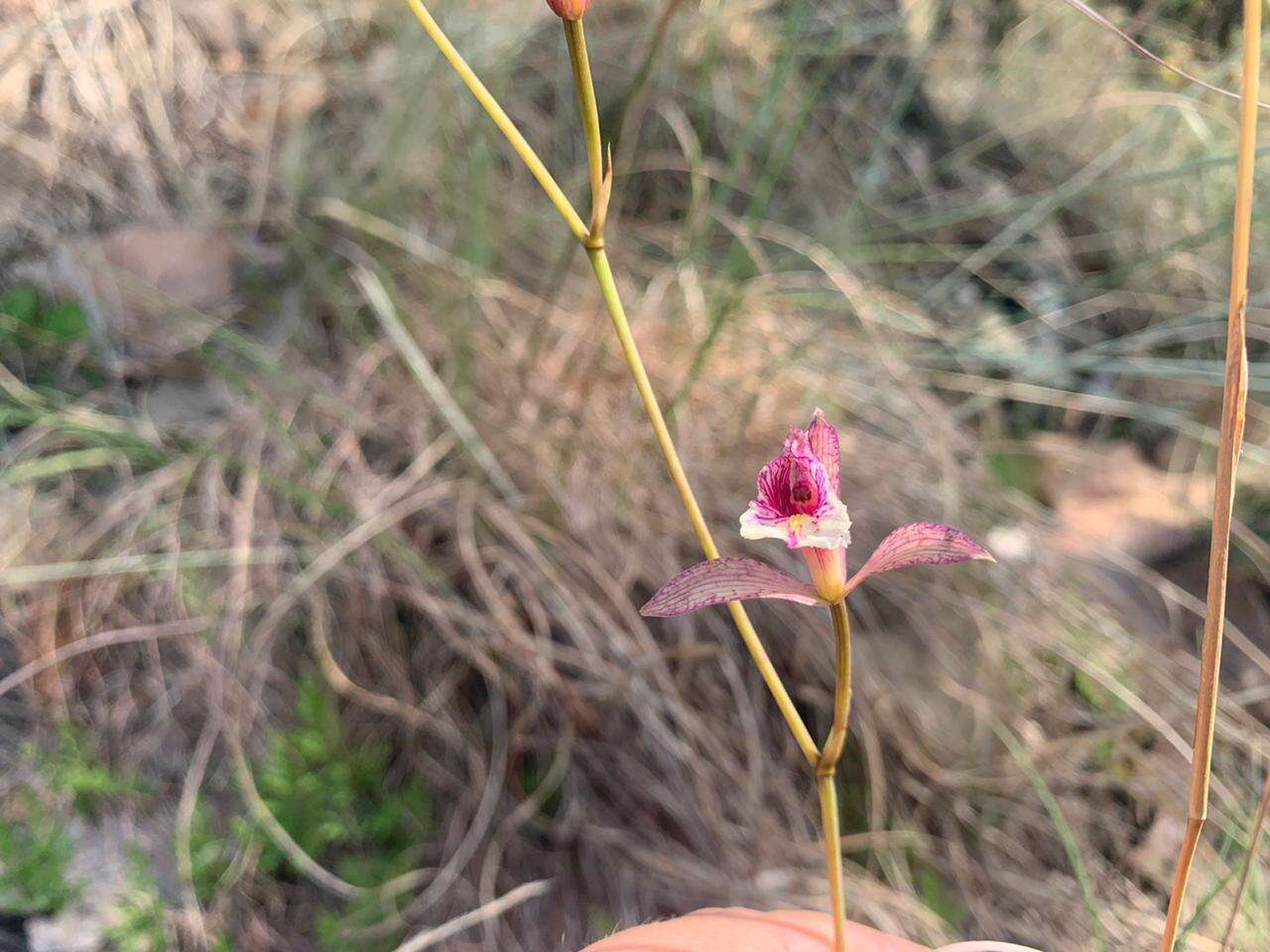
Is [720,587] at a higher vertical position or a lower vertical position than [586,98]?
lower

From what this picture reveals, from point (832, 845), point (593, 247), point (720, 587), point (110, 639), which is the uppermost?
point (593, 247)

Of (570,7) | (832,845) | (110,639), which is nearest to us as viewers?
(570,7)

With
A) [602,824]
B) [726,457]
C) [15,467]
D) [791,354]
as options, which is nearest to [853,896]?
[602,824]

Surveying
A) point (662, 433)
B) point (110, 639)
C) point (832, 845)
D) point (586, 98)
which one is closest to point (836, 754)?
point (832, 845)

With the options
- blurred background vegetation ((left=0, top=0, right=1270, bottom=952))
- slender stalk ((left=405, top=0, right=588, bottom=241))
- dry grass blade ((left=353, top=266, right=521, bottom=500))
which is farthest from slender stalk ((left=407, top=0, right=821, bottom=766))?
dry grass blade ((left=353, top=266, right=521, bottom=500))

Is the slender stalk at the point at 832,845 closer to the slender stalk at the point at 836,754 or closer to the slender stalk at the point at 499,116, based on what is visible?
the slender stalk at the point at 836,754

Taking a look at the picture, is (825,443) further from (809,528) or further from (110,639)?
(110,639)

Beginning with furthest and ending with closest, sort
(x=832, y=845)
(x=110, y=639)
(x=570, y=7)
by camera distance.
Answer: (x=110, y=639) → (x=832, y=845) → (x=570, y=7)

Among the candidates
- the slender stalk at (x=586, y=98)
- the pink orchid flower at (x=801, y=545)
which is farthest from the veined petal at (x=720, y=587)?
the slender stalk at (x=586, y=98)
